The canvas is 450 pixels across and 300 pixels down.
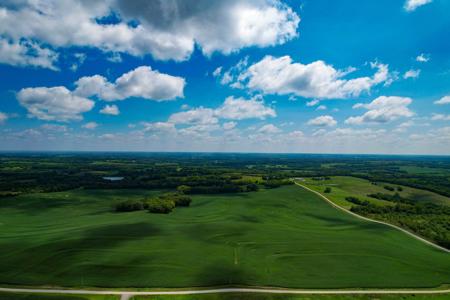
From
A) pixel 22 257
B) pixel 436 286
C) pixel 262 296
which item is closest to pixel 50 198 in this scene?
pixel 22 257

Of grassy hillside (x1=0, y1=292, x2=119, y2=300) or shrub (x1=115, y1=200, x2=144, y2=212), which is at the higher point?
shrub (x1=115, y1=200, x2=144, y2=212)

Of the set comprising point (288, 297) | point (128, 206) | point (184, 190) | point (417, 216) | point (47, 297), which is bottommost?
point (288, 297)

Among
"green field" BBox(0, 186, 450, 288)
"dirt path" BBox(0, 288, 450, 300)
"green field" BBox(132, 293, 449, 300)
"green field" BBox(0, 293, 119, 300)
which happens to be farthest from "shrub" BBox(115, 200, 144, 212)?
"green field" BBox(132, 293, 449, 300)

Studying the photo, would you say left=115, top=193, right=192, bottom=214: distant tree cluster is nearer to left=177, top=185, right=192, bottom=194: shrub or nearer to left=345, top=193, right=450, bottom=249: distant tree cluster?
left=177, top=185, right=192, bottom=194: shrub

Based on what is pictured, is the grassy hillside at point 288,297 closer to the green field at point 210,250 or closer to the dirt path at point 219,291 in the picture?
the dirt path at point 219,291

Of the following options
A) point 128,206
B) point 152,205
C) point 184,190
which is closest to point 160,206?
point 152,205

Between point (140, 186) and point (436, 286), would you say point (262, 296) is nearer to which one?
point (436, 286)

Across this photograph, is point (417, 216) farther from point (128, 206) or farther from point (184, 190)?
point (128, 206)

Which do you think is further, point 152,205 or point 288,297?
point 152,205
